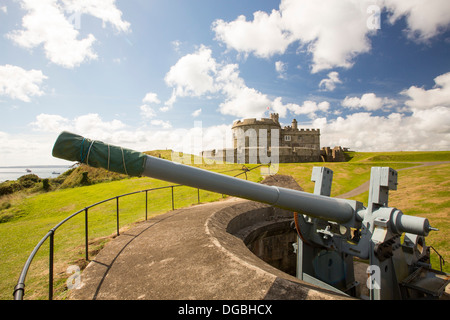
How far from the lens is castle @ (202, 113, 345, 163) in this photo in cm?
3659

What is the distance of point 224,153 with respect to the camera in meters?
38.4

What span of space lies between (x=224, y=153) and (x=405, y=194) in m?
25.5

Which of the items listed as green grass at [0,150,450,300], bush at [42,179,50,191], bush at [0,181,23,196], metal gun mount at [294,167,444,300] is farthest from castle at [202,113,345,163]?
metal gun mount at [294,167,444,300]

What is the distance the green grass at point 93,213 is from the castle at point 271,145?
9168mm

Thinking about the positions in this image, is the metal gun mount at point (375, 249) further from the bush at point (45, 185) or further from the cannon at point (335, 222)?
the bush at point (45, 185)

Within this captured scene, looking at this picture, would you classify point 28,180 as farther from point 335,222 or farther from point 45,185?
point 335,222

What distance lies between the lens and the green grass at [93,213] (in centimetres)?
451

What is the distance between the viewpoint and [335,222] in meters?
4.33

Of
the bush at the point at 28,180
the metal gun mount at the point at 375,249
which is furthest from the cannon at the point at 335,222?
the bush at the point at 28,180

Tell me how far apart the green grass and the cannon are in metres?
2.25

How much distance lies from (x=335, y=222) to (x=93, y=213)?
454 inches

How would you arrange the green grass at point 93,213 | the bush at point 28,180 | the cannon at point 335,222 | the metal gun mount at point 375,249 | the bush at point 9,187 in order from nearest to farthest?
the cannon at point 335,222, the metal gun mount at point 375,249, the green grass at point 93,213, the bush at point 9,187, the bush at point 28,180

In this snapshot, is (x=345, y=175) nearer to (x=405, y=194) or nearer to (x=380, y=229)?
(x=405, y=194)

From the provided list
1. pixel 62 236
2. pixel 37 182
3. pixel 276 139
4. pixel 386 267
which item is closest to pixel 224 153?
pixel 276 139
